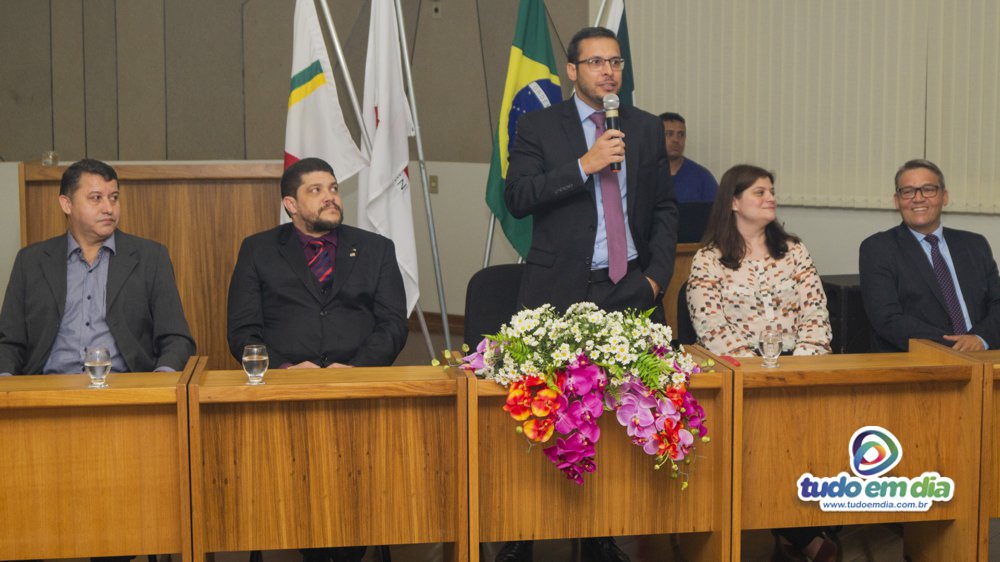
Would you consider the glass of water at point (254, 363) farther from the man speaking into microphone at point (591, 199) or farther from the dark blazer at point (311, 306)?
the man speaking into microphone at point (591, 199)

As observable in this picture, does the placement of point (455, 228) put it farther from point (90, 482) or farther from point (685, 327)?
point (90, 482)

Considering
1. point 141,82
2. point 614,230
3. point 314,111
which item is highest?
point 141,82

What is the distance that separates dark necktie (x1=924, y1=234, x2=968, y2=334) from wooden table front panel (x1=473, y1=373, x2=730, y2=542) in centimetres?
154

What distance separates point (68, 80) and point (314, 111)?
3.84 meters

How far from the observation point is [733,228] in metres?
3.95

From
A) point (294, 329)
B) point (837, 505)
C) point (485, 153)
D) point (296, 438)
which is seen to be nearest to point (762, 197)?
point (837, 505)

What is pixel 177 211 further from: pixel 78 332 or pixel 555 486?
pixel 555 486

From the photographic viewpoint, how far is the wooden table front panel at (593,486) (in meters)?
2.88

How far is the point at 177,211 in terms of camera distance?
A: 179 inches

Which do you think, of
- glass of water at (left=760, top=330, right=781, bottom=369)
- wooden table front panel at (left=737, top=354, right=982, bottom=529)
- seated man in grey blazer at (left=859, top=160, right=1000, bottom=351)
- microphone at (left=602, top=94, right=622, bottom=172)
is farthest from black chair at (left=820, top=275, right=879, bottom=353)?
glass of water at (left=760, top=330, right=781, bottom=369)

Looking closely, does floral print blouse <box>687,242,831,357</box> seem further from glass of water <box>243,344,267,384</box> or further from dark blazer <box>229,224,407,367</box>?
glass of water <box>243,344,267,384</box>

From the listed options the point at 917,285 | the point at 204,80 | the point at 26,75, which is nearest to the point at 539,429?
the point at 917,285

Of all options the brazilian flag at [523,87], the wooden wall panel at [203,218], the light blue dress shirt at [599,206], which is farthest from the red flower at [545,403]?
the brazilian flag at [523,87]

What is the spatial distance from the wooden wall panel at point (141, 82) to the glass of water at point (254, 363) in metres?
5.67
